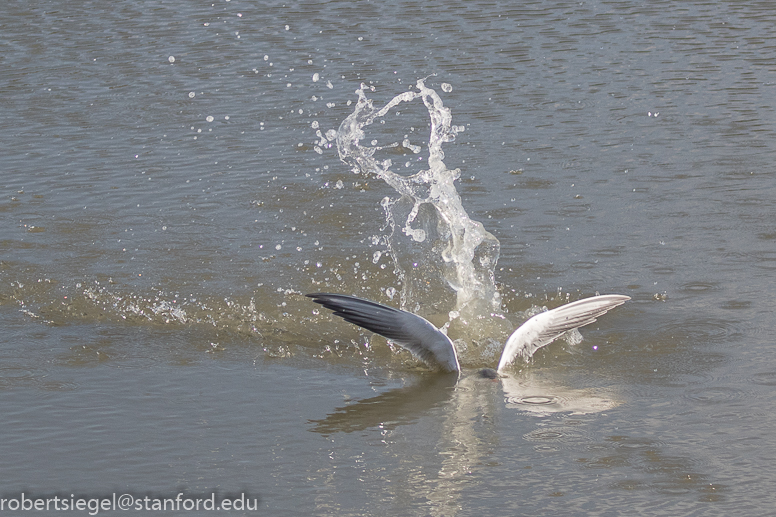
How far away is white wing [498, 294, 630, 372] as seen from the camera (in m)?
5.92

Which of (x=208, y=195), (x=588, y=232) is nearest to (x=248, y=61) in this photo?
(x=208, y=195)

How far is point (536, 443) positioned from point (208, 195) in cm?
503

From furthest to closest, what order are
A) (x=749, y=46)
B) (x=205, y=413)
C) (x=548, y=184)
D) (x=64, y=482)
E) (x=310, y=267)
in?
(x=749, y=46), (x=548, y=184), (x=310, y=267), (x=205, y=413), (x=64, y=482)

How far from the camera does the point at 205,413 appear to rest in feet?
18.0

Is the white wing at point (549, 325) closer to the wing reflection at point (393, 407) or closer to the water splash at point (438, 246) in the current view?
the wing reflection at point (393, 407)

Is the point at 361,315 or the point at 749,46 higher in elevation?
the point at 749,46

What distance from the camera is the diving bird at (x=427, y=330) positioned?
5.83m

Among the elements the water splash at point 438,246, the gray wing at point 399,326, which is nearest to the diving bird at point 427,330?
the gray wing at point 399,326

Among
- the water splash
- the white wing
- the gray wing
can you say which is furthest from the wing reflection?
the water splash

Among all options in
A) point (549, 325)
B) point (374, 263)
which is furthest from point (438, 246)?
point (549, 325)

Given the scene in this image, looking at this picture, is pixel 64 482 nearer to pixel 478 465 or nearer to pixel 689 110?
pixel 478 465

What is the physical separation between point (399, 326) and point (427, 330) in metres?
0.16

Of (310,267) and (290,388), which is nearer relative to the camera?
(290,388)

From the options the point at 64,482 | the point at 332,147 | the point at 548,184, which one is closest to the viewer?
the point at 64,482
